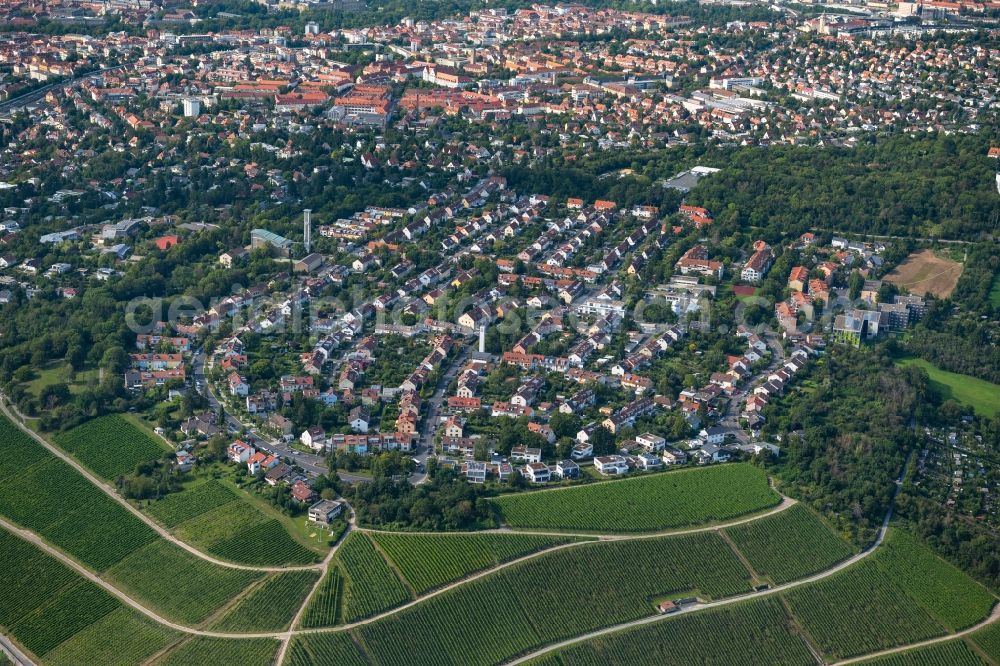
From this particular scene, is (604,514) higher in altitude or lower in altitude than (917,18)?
lower

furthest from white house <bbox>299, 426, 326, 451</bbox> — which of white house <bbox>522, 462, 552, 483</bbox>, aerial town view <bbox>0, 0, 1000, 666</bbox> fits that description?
white house <bbox>522, 462, 552, 483</bbox>

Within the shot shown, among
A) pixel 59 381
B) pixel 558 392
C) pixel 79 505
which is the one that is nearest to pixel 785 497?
pixel 558 392

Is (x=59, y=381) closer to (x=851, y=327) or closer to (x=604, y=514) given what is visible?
(x=604, y=514)

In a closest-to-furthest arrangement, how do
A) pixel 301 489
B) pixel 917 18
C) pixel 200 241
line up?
pixel 301 489 → pixel 200 241 → pixel 917 18

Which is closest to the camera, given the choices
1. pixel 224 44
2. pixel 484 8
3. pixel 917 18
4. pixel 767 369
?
pixel 767 369

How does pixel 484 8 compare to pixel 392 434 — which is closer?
pixel 392 434

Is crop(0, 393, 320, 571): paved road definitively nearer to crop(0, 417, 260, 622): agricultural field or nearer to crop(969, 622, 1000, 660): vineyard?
crop(0, 417, 260, 622): agricultural field
